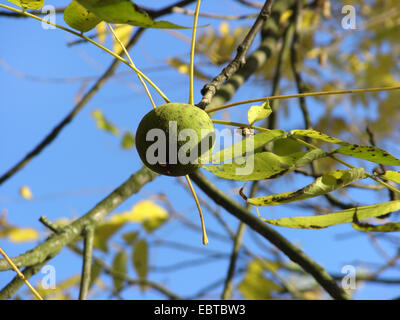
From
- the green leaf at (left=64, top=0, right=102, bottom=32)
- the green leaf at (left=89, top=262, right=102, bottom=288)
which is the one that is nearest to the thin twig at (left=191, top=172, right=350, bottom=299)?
the green leaf at (left=64, top=0, right=102, bottom=32)

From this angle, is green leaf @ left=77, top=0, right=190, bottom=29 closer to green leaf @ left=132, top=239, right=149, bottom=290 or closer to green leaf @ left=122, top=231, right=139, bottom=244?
green leaf @ left=132, top=239, right=149, bottom=290

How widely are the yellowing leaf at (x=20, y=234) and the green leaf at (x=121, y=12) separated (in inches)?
70.6

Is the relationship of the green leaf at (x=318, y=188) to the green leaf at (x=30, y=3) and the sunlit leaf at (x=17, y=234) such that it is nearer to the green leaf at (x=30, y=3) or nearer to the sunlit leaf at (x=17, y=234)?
the green leaf at (x=30, y=3)

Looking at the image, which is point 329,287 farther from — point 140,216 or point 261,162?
point 140,216

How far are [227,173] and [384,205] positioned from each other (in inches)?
11.4

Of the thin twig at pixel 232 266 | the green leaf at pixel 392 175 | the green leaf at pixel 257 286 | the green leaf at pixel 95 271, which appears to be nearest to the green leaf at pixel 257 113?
the green leaf at pixel 392 175

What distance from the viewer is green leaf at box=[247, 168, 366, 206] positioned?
77 centimetres

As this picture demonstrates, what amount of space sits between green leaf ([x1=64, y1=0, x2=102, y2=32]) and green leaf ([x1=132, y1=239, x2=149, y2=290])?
4.72 ft

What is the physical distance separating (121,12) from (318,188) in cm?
44

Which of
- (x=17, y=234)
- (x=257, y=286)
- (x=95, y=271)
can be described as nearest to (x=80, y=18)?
(x=95, y=271)

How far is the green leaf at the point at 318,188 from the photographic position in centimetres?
77

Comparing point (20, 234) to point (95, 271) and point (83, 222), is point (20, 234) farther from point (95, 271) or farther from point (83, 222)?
point (83, 222)

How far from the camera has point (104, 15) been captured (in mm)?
686

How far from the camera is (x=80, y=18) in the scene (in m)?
0.83
